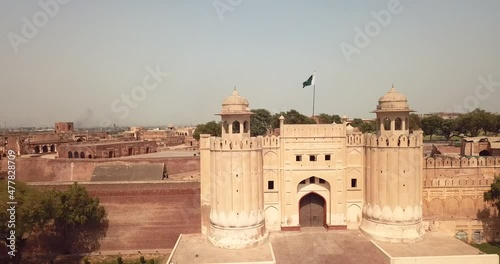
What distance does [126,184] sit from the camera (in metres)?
22.3

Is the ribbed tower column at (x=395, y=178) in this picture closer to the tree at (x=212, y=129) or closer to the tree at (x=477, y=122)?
the tree at (x=212, y=129)

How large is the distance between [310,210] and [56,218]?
51.5 ft

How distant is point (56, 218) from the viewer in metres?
20.8

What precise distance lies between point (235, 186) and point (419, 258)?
1015 centimetres

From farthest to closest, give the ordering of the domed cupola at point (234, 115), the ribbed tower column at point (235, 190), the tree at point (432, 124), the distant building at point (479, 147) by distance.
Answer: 1. the tree at point (432, 124)
2. the distant building at point (479, 147)
3. the domed cupola at point (234, 115)
4. the ribbed tower column at point (235, 190)

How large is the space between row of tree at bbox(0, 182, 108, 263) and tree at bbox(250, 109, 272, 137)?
35.9 meters

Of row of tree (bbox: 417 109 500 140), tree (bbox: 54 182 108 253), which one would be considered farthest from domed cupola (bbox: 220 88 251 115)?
row of tree (bbox: 417 109 500 140)

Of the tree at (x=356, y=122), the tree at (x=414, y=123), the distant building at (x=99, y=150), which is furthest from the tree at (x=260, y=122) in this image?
the tree at (x=414, y=123)

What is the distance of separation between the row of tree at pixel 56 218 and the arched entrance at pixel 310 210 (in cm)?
1264

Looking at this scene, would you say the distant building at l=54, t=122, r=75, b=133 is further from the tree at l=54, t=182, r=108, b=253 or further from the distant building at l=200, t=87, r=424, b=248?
the distant building at l=200, t=87, r=424, b=248

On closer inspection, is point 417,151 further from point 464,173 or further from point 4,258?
point 4,258

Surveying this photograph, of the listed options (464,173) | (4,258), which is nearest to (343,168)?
(464,173)

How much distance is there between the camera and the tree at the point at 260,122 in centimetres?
5637

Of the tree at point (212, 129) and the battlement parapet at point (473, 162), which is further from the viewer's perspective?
the tree at point (212, 129)
